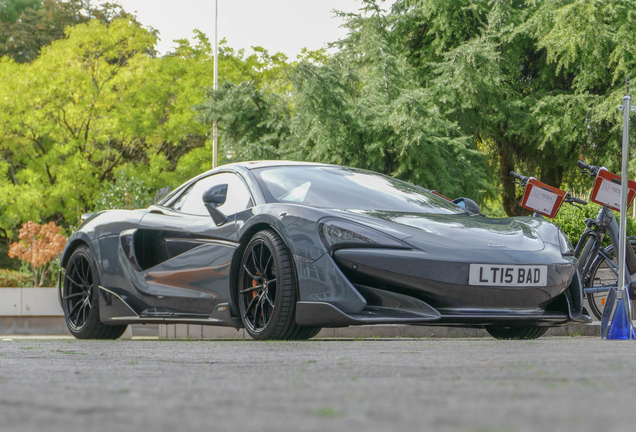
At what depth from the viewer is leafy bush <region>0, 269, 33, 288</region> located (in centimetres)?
1952

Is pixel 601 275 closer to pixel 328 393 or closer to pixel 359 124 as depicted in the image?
pixel 328 393

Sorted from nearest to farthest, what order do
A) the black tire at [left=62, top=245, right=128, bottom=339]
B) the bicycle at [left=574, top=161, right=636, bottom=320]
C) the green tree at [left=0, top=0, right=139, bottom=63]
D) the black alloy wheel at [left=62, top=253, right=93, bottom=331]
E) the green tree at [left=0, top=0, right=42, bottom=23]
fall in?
the black tire at [left=62, top=245, right=128, bottom=339] < the black alloy wheel at [left=62, top=253, right=93, bottom=331] < the bicycle at [left=574, top=161, right=636, bottom=320] < the green tree at [left=0, top=0, right=139, bottom=63] < the green tree at [left=0, top=0, right=42, bottom=23]

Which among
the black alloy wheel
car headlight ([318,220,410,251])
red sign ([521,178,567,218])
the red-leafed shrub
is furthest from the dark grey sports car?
the red-leafed shrub

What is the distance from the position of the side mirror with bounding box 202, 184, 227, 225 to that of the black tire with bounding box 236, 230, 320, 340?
389 mm

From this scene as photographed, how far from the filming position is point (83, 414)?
69.6 inches

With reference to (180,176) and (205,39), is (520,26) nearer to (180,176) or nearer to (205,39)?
(180,176)

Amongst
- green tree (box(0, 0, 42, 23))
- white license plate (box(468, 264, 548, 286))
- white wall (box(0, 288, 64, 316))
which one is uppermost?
green tree (box(0, 0, 42, 23))

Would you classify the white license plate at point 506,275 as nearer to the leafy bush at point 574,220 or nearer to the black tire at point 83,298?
the black tire at point 83,298

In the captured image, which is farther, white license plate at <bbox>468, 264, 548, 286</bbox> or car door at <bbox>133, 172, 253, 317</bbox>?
car door at <bbox>133, 172, 253, 317</bbox>

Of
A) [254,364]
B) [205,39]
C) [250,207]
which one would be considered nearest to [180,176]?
[205,39]

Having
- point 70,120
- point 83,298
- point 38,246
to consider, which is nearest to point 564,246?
point 83,298

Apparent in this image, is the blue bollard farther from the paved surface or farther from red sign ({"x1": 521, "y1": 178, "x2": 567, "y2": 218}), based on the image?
the paved surface

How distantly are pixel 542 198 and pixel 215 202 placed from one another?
3.39 meters

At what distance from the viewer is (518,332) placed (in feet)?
19.4
